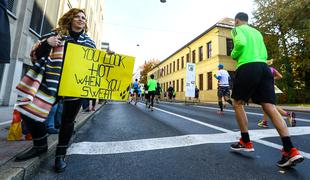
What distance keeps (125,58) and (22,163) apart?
1.56 metres

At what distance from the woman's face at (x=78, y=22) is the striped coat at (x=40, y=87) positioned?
0.26 metres

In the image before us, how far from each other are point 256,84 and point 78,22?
230cm

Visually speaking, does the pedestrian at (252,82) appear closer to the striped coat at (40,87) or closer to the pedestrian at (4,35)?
the striped coat at (40,87)

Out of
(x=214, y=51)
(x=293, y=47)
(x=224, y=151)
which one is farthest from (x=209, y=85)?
(x=224, y=151)

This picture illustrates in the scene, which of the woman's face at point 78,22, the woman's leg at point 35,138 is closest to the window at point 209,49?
the woman's face at point 78,22

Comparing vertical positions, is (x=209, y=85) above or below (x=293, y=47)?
below

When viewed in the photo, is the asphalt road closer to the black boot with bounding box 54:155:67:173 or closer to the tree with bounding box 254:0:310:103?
the black boot with bounding box 54:155:67:173

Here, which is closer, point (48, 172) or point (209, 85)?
point (48, 172)

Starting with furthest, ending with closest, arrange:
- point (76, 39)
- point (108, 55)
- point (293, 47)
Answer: point (293, 47) → point (108, 55) → point (76, 39)

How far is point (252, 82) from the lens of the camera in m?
2.60

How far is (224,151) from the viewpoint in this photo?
2945 mm

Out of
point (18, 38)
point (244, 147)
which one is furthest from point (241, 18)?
point (18, 38)

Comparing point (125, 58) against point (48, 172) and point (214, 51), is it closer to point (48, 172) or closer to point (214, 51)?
point (48, 172)

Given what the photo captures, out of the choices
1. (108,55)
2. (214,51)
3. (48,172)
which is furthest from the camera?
(214,51)
